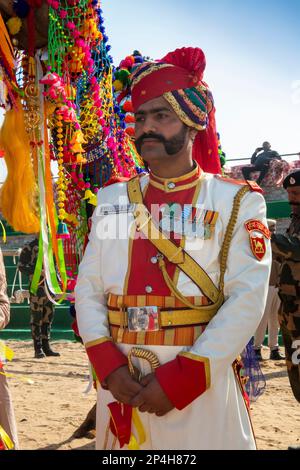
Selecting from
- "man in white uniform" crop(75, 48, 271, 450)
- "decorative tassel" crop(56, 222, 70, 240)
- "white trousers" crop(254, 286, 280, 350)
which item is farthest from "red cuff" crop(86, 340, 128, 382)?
"white trousers" crop(254, 286, 280, 350)

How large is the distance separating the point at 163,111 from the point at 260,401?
386 centimetres

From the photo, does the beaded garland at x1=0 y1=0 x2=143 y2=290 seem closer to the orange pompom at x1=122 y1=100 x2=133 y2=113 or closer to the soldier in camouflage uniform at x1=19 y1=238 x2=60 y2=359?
the orange pompom at x1=122 y1=100 x2=133 y2=113

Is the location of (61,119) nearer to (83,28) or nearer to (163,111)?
(83,28)

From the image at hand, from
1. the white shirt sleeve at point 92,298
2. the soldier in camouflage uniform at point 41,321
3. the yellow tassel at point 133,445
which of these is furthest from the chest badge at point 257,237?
the soldier in camouflage uniform at point 41,321

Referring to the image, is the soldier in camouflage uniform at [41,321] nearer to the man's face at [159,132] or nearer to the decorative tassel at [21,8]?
the decorative tassel at [21,8]

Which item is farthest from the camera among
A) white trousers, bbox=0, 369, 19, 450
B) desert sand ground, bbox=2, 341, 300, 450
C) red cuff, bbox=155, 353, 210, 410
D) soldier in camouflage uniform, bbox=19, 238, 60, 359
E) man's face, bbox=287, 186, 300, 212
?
soldier in camouflage uniform, bbox=19, 238, 60, 359

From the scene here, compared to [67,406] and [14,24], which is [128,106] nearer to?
[14,24]

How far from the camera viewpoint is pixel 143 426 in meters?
2.16

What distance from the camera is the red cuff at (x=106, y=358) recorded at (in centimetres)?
213

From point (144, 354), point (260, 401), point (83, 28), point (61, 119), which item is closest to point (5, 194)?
point (61, 119)

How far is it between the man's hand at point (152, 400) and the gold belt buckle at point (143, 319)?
7.8 inches

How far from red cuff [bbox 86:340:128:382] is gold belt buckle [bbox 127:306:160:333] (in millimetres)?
108

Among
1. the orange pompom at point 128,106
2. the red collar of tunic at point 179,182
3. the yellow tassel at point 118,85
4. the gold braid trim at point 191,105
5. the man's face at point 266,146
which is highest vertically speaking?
the man's face at point 266,146

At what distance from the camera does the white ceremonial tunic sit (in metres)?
2.07
